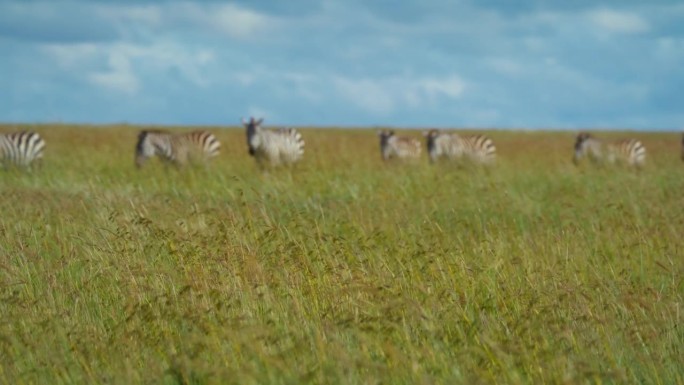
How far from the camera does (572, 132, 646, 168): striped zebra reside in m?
25.6

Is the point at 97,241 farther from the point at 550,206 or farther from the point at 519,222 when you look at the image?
the point at 550,206

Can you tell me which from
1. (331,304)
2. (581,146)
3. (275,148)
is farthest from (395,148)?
(331,304)

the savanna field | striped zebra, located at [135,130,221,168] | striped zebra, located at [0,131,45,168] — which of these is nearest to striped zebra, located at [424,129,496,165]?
striped zebra, located at [135,130,221,168]

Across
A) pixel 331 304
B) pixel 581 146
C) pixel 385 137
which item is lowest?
pixel 331 304

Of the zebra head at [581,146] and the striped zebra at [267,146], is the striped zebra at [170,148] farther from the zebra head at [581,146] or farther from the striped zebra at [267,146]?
the zebra head at [581,146]

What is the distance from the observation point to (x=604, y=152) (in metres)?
26.1

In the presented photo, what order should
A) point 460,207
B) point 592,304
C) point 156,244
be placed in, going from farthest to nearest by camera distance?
point 460,207 → point 156,244 → point 592,304

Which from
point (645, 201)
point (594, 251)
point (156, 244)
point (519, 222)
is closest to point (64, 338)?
point (156, 244)

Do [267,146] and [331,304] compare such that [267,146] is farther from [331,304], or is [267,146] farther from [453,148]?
[331,304]

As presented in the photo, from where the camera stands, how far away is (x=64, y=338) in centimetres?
468

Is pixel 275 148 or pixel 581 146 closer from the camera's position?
pixel 275 148

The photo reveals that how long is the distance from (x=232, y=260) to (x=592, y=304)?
236 cm

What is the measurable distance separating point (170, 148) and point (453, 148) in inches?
323

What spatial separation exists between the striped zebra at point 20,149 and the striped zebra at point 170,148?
2.18 metres
